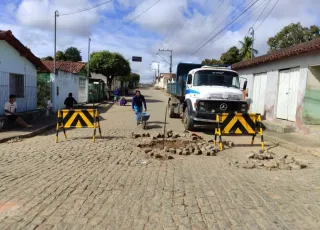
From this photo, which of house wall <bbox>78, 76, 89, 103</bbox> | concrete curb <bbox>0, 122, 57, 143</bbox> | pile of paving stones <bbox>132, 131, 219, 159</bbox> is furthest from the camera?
house wall <bbox>78, 76, 89, 103</bbox>

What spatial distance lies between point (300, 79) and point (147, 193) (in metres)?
9.09

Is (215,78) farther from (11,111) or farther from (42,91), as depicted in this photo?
(42,91)

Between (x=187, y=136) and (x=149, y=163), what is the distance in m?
3.91

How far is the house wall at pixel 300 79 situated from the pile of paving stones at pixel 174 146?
13.6 feet

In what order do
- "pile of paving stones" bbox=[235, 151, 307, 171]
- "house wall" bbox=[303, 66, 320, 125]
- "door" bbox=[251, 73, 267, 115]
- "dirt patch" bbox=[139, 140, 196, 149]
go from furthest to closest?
1. "door" bbox=[251, 73, 267, 115]
2. "house wall" bbox=[303, 66, 320, 125]
3. "dirt patch" bbox=[139, 140, 196, 149]
4. "pile of paving stones" bbox=[235, 151, 307, 171]

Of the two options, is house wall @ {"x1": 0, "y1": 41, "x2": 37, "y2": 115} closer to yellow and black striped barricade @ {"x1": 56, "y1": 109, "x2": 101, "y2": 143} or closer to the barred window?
yellow and black striped barricade @ {"x1": 56, "y1": 109, "x2": 101, "y2": 143}

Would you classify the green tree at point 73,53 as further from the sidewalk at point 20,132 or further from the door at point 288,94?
the door at point 288,94

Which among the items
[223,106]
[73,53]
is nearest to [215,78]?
[223,106]

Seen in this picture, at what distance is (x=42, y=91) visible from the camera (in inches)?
717

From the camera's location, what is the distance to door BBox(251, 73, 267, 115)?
50.7 ft

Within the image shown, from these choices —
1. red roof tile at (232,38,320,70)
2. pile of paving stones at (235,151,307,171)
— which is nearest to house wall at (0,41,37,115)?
pile of paving stones at (235,151,307,171)

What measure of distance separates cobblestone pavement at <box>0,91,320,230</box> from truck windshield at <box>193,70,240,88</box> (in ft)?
17.3

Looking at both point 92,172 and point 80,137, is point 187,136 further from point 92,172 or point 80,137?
point 92,172

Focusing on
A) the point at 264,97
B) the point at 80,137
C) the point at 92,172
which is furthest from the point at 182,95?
the point at 92,172
